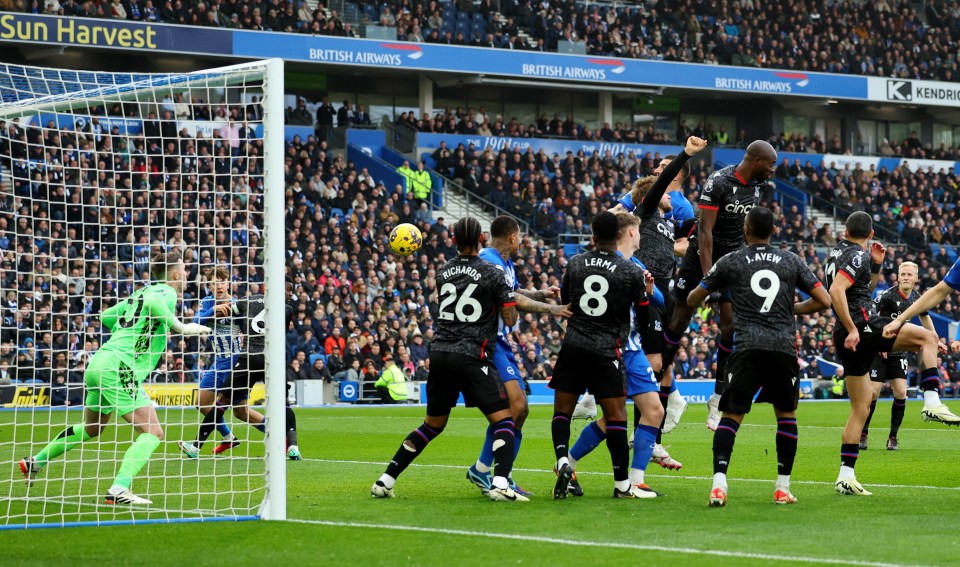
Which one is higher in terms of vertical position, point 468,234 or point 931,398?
point 468,234

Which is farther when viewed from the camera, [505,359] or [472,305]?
[505,359]

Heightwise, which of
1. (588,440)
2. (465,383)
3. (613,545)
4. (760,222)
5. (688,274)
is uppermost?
(760,222)

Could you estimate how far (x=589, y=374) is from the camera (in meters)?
10.4

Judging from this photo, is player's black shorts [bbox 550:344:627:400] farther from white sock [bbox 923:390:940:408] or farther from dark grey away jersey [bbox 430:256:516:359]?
white sock [bbox 923:390:940:408]

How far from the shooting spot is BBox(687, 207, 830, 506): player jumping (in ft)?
32.1

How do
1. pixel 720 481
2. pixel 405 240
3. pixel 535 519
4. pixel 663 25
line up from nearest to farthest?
pixel 535 519
pixel 720 481
pixel 405 240
pixel 663 25

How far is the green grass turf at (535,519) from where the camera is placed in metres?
7.50

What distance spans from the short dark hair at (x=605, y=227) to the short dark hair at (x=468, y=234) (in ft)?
3.07

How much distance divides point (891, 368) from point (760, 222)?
8.33 meters

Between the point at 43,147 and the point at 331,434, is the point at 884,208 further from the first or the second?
the point at 43,147

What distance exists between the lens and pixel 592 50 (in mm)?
46406

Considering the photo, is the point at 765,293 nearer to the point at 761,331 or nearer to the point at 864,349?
the point at 761,331

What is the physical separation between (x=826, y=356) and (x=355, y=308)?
47.9 ft

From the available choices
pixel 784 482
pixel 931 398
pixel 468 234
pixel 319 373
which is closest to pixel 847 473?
pixel 784 482
